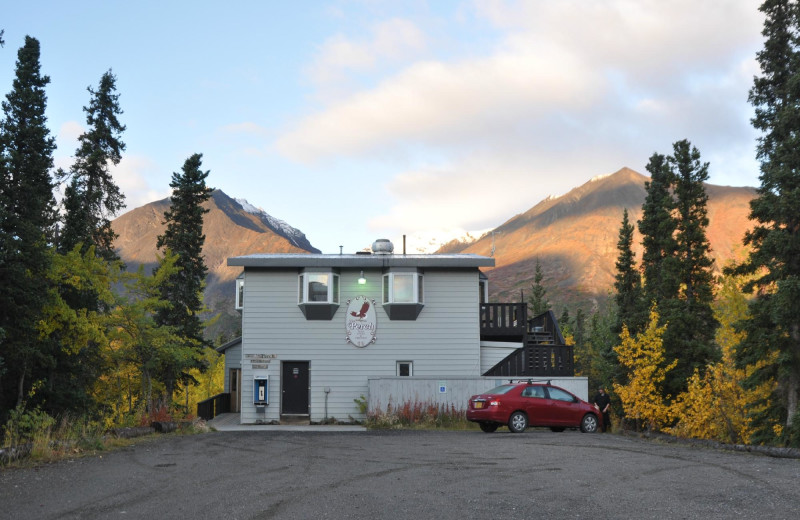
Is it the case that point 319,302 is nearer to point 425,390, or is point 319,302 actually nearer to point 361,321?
Result: point 361,321

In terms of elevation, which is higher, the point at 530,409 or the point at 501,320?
the point at 501,320

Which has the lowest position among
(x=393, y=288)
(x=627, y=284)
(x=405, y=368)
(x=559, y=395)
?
(x=559, y=395)

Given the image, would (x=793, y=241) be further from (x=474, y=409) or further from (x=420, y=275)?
(x=420, y=275)

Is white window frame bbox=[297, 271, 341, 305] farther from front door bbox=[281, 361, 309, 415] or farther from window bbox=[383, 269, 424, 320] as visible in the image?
front door bbox=[281, 361, 309, 415]

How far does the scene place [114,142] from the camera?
1303 inches

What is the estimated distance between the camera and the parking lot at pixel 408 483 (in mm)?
7961

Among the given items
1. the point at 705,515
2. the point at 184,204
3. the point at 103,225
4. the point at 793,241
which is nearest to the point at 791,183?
the point at 793,241

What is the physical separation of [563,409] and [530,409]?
48.0 inches

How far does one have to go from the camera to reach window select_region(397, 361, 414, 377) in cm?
2734

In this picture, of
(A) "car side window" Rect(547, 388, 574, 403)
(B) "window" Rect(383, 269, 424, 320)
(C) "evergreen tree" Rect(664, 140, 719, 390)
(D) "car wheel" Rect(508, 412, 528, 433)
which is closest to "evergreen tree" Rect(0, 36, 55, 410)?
(B) "window" Rect(383, 269, 424, 320)

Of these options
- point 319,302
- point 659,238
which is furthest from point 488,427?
point 659,238

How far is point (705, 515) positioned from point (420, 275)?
20.1 meters

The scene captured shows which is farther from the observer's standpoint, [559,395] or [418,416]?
[418,416]

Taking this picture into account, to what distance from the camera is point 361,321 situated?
2733 cm
